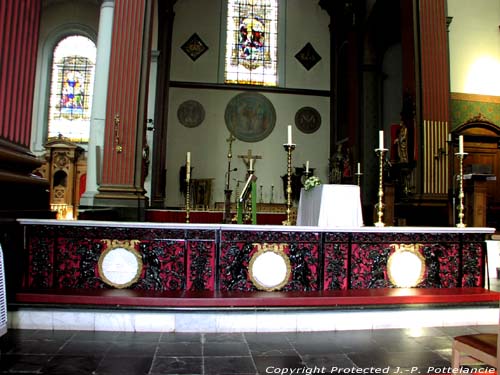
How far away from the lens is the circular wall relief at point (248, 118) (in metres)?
16.3

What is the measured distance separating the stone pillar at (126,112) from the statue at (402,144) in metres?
5.80

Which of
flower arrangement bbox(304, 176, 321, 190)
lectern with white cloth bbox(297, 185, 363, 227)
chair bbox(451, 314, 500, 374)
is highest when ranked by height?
flower arrangement bbox(304, 176, 321, 190)

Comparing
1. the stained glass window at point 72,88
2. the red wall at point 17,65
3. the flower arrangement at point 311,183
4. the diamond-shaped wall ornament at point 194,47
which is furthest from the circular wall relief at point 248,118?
the red wall at point 17,65

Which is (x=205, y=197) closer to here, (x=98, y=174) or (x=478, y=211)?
(x=98, y=174)

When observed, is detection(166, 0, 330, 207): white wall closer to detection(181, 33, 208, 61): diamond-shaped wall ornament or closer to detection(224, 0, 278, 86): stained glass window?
detection(181, 33, 208, 61): diamond-shaped wall ornament

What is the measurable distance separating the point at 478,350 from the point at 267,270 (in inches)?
89.4

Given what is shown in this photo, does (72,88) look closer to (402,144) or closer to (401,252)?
(402,144)

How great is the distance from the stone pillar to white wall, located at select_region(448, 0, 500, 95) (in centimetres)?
711

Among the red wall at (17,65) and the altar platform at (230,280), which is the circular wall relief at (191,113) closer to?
the red wall at (17,65)

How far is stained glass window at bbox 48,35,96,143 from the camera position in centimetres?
1498

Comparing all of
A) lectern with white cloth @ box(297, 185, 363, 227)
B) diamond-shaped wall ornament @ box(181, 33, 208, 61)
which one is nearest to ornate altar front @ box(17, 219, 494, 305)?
lectern with white cloth @ box(297, 185, 363, 227)

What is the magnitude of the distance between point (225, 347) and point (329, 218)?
78.3 inches

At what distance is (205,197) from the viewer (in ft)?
50.6

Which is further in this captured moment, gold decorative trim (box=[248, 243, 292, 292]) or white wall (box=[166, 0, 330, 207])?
white wall (box=[166, 0, 330, 207])
